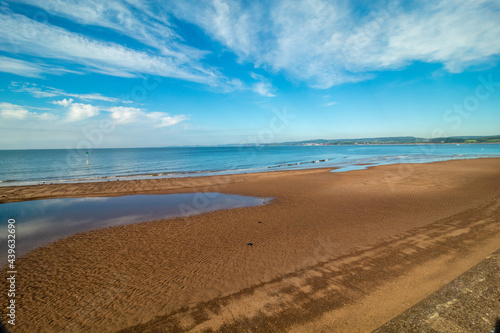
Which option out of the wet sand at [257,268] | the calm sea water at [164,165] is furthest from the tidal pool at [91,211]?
the calm sea water at [164,165]

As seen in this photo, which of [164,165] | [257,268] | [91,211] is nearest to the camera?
[257,268]

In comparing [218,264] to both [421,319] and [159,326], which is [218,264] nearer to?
[159,326]

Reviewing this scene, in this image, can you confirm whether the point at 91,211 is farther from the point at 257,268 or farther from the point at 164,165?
the point at 164,165

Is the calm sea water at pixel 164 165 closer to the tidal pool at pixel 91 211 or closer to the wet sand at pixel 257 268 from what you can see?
the tidal pool at pixel 91 211

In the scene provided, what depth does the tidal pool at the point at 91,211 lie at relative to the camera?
11477mm

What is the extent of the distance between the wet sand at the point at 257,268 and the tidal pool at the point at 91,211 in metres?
1.39

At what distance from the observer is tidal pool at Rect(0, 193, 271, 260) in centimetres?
1148

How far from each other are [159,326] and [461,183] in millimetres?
28470

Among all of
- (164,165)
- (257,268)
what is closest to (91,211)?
(257,268)

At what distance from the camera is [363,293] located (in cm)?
621

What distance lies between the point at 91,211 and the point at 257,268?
13748mm

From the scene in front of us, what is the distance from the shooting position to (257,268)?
25.7ft

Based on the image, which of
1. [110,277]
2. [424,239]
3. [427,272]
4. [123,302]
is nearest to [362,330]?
[427,272]

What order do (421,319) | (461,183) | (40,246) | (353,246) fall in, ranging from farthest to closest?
(461,183)
(40,246)
(353,246)
(421,319)
